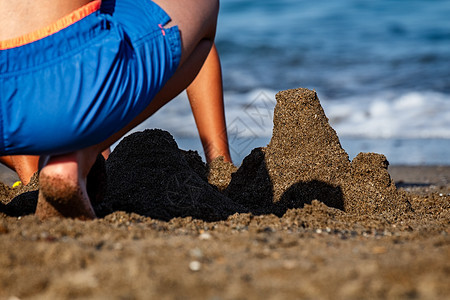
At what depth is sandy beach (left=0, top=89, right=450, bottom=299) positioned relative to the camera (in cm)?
141

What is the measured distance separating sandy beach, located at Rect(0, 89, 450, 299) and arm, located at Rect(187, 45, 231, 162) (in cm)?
15

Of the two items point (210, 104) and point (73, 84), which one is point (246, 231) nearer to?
point (73, 84)

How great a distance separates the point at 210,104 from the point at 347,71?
6412 mm

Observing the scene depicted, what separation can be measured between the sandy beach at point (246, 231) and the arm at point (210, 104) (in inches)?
5.8

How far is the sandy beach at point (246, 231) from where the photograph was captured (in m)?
1.41

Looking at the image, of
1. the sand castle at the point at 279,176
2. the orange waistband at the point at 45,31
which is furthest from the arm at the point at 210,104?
the orange waistband at the point at 45,31

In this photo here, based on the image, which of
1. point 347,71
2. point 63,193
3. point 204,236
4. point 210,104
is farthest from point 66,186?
point 347,71

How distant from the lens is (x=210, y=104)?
11.0 feet

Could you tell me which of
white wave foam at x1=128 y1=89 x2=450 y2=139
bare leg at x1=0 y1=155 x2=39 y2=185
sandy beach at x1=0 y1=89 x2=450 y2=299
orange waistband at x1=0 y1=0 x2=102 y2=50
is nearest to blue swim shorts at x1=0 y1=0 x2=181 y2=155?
orange waistband at x1=0 y1=0 x2=102 y2=50

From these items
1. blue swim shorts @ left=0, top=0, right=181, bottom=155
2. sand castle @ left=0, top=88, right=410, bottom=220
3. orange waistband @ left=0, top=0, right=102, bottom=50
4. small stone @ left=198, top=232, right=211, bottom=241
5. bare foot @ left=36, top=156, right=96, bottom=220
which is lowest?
sand castle @ left=0, top=88, right=410, bottom=220

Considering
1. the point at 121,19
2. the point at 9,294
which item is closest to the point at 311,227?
the point at 121,19

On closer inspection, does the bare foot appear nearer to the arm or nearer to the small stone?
the small stone

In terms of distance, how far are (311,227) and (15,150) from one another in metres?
1.13

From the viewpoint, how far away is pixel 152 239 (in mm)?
1818
